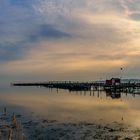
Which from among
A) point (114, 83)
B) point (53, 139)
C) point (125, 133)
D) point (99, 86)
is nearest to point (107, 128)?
point (125, 133)

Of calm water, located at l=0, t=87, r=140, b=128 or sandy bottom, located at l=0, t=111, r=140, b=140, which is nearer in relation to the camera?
sandy bottom, located at l=0, t=111, r=140, b=140

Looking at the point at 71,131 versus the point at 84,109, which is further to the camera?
the point at 84,109

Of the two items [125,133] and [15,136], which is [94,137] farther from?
[15,136]

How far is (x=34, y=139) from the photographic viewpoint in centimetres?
3881

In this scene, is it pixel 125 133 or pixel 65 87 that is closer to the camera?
pixel 125 133

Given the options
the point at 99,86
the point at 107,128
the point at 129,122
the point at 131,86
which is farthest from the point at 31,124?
the point at 99,86

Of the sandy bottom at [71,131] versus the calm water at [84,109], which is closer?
the sandy bottom at [71,131]

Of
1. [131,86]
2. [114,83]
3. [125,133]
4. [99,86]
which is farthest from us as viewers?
[99,86]

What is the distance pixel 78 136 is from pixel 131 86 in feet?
270

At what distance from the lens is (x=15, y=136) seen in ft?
118

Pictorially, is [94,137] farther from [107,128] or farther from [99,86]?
[99,86]

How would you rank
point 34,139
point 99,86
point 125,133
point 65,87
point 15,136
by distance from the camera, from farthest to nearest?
1. point 65,87
2. point 99,86
3. point 125,133
4. point 34,139
5. point 15,136

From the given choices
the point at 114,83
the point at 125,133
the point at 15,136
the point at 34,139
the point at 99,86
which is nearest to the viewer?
the point at 15,136

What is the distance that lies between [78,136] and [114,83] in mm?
90528
